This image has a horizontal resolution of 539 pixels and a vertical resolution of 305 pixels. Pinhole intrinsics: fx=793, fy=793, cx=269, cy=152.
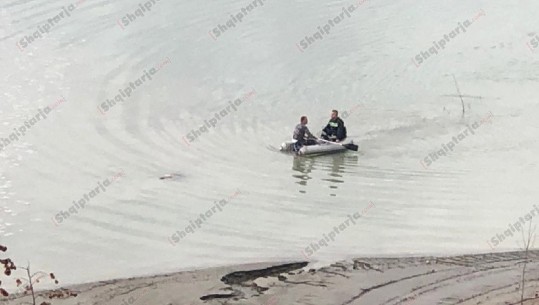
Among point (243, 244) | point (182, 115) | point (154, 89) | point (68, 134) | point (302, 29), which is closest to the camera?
point (243, 244)

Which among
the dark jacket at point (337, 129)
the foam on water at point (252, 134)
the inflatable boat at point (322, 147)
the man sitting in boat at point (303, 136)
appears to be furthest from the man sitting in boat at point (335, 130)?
the foam on water at point (252, 134)

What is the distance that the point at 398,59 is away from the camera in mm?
29469

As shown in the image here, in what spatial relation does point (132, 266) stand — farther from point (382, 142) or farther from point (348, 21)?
point (348, 21)

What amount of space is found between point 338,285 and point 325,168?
805 centimetres

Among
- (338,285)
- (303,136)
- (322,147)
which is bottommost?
(338,285)

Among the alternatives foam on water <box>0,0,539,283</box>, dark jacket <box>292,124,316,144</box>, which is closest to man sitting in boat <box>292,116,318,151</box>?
dark jacket <box>292,124,316,144</box>

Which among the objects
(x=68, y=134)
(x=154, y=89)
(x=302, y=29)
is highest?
(x=302, y=29)

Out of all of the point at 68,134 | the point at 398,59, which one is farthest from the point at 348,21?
the point at 68,134

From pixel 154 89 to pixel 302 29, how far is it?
9.92 meters

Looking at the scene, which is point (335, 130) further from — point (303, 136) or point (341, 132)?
point (303, 136)

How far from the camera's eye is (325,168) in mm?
19391

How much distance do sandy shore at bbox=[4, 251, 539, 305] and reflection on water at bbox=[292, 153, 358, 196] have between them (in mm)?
5243

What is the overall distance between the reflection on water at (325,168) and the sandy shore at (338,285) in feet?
17.2

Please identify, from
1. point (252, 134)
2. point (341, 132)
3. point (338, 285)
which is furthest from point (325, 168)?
point (338, 285)
